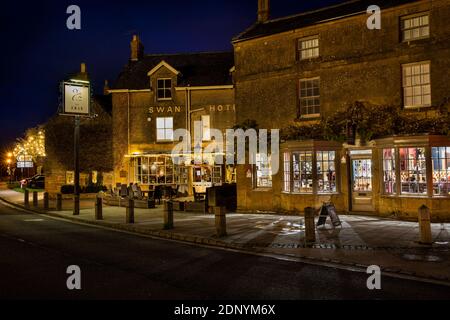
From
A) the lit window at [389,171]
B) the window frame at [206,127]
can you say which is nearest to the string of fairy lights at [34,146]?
the window frame at [206,127]

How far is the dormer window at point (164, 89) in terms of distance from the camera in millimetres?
30844

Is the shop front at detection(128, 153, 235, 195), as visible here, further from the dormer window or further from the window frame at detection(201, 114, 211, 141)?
the dormer window

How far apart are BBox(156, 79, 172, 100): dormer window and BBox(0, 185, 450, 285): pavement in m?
13.5

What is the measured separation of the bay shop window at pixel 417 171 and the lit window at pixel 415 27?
420 centimetres

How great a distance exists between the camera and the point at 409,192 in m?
16.0

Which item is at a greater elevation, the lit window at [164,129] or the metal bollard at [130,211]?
the lit window at [164,129]

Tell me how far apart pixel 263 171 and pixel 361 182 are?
14.2ft

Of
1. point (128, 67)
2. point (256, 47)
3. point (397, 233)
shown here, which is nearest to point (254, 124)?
point (256, 47)

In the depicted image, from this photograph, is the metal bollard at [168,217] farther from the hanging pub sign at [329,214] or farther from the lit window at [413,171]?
the lit window at [413,171]

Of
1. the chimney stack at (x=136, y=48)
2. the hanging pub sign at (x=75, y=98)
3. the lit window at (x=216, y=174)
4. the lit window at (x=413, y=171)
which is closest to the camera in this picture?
the lit window at (x=413, y=171)

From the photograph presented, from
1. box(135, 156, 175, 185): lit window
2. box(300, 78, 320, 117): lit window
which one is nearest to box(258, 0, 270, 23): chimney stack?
box(300, 78, 320, 117): lit window

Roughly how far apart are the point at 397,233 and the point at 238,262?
5.57 m

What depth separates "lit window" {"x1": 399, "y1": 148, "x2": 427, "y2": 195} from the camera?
15.7m
